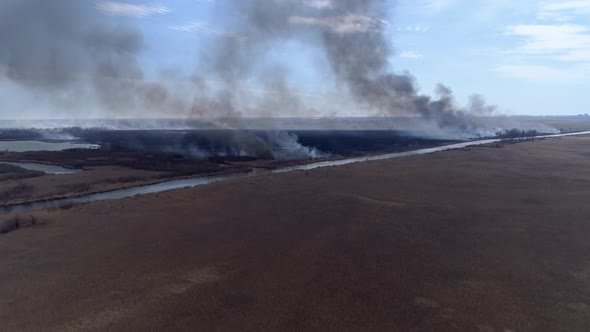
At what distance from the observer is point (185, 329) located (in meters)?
13.6

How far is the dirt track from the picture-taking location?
47.3 ft

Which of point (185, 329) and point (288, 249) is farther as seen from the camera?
point (288, 249)

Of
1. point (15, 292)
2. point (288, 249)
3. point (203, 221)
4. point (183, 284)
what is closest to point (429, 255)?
point (288, 249)

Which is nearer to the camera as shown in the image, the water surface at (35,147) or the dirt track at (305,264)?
the dirt track at (305,264)

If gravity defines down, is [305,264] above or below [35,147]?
below

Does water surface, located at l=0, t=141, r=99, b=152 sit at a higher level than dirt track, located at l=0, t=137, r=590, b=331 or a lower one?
higher

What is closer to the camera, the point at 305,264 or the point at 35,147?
the point at 305,264

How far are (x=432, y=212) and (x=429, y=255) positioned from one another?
32.1 feet

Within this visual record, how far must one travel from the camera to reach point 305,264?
19359 millimetres

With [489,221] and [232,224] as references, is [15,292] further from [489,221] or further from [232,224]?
[489,221]

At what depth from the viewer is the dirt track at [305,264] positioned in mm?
14406

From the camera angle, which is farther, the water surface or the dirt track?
the water surface

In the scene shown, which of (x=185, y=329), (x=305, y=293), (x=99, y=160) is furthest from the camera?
(x=99, y=160)

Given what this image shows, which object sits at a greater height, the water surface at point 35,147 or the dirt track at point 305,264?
the water surface at point 35,147
